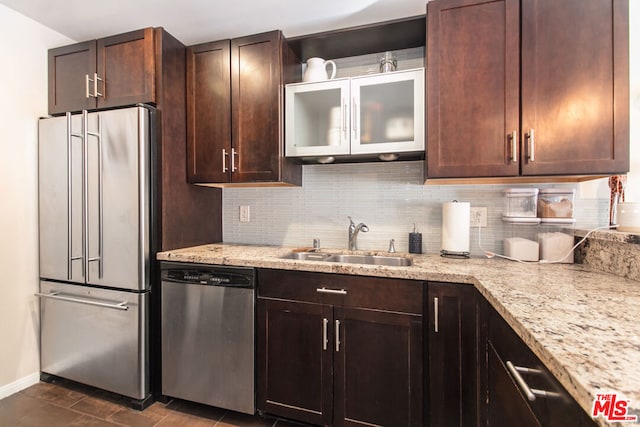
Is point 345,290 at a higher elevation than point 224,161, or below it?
below

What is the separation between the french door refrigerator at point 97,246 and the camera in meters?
1.74

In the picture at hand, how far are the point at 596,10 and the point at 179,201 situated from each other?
8.13 ft

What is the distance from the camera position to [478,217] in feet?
6.09

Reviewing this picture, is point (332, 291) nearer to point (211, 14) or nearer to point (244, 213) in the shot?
point (244, 213)

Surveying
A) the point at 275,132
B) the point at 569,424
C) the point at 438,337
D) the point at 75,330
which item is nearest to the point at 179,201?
the point at 275,132

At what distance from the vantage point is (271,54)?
1835mm

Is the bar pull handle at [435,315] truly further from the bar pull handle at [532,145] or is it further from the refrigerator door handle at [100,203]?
the refrigerator door handle at [100,203]

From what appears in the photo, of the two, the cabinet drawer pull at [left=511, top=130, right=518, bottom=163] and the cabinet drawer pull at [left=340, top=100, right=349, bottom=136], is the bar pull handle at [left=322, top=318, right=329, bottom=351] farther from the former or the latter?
the cabinet drawer pull at [left=511, top=130, right=518, bottom=163]

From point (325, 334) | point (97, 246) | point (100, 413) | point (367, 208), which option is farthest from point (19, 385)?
point (367, 208)

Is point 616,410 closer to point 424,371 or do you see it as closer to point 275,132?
point 424,371

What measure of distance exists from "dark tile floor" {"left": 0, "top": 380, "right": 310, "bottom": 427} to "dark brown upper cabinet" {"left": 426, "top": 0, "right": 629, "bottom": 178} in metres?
1.83

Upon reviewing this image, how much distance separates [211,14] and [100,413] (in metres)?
2.54

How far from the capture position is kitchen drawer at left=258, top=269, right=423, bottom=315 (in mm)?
1384

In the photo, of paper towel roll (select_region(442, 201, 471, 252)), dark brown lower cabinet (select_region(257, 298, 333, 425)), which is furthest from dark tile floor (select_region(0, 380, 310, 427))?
paper towel roll (select_region(442, 201, 471, 252))
